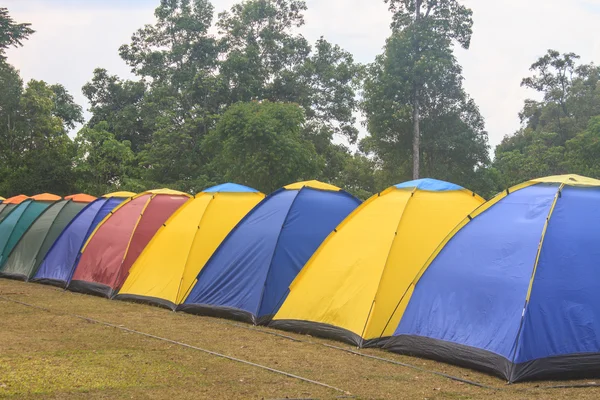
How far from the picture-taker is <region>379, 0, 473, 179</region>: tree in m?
37.9

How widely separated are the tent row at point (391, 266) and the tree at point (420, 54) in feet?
84.7

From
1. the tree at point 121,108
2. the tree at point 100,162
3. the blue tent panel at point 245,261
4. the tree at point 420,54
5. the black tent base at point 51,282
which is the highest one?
the tree at point 420,54

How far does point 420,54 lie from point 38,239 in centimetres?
2684

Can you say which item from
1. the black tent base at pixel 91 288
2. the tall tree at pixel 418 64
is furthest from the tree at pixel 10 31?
the tall tree at pixel 418 64

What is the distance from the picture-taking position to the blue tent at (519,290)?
666cm

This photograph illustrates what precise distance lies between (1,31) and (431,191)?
791 inches

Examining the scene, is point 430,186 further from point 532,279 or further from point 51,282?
point 51,282

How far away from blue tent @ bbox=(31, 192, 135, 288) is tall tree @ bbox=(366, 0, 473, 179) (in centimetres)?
2404

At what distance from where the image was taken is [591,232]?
285 inches

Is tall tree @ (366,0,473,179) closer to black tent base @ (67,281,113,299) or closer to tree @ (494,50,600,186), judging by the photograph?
tree @ (494,50,600,186)

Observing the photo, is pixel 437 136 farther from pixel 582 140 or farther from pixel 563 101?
pixel 563 101

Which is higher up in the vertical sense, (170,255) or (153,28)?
(153,28)

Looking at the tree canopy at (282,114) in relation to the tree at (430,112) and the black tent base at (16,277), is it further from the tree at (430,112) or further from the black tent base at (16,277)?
the black tent base at (16,277)

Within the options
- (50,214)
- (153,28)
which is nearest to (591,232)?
(50,214)
